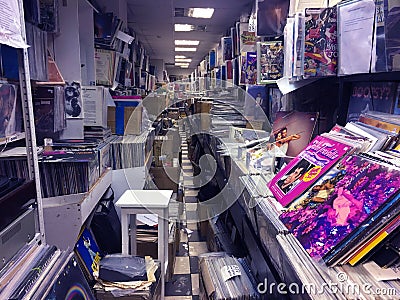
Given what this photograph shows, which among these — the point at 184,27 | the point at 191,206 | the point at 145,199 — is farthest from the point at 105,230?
the point at 184,27

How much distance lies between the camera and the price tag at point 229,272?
1.53 m

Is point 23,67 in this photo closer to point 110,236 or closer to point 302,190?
point 302,190

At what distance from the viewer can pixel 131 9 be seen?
14.1ft

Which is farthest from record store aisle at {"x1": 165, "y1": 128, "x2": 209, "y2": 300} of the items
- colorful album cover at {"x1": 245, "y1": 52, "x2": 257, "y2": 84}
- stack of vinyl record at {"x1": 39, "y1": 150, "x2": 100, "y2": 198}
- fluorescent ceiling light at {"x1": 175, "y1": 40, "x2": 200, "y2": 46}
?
fluorescent ceiling light at {"x1": 175, "y1": 40, "x2": 200, "y2": 46}

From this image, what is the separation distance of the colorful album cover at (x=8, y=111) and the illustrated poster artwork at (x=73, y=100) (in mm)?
929

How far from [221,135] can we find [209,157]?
0.43m

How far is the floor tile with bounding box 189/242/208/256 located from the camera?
2809mm

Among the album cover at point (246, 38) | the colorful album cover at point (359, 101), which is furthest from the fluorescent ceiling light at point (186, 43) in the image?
the colorful album cover at point (359, 101)

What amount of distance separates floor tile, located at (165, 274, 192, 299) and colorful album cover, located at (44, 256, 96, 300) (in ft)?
3.32

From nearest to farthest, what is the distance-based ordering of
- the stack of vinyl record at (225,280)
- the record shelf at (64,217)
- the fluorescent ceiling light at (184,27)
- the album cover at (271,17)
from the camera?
Answer: the stack of vinyl record at (225,280), the record shelf at (64,217), the album cover at (271,17), the fluorescent ceiling light at (184,27)

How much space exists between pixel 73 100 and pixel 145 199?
83 centimetres

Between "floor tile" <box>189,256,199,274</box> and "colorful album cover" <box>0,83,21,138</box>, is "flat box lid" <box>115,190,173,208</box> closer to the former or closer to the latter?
"floor tile" <box>189,256,199,274</box>

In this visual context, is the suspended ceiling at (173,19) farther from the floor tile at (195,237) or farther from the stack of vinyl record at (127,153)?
the floor tile at (195,237)

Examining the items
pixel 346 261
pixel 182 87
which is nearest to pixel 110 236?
pixel 346 261
